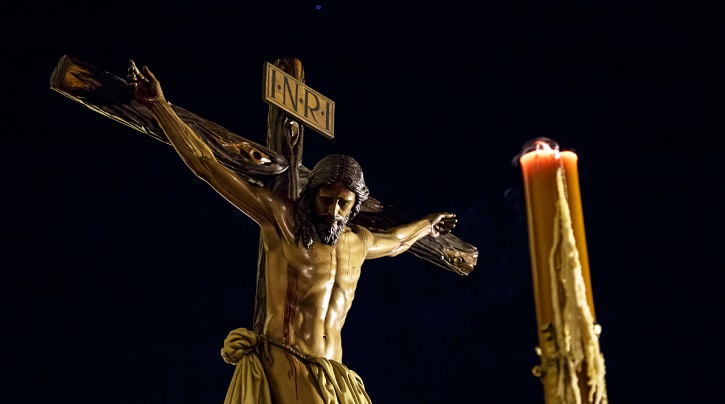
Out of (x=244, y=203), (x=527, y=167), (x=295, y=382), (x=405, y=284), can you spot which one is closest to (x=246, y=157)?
(x=244, y=203)

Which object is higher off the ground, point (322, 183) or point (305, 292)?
point (322, 183)

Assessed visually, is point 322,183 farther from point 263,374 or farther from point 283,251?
point 263,374

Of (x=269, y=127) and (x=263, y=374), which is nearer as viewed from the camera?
(x=263, y=374)

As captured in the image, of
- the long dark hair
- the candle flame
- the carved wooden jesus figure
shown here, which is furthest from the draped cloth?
the candle flame

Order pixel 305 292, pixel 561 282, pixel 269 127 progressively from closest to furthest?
pixel 561 282 < pixel 305 292 < pixel 269 127

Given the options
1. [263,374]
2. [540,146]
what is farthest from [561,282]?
[263,374]

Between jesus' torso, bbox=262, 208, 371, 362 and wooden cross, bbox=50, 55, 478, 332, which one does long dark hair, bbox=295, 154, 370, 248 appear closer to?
jesus' torso, bbox=262, 208, 371, 362

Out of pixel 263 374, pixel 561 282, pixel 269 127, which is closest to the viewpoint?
pixel 561 282

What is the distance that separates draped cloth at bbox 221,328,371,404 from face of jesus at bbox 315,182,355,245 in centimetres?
40

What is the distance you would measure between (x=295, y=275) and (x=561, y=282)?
212 cm

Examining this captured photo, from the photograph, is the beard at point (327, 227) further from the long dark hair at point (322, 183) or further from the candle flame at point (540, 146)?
the candle flame at point (540, 146)

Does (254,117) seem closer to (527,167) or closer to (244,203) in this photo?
(244,203)

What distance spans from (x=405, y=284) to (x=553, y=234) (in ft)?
16.7

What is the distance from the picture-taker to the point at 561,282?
3.94ft
